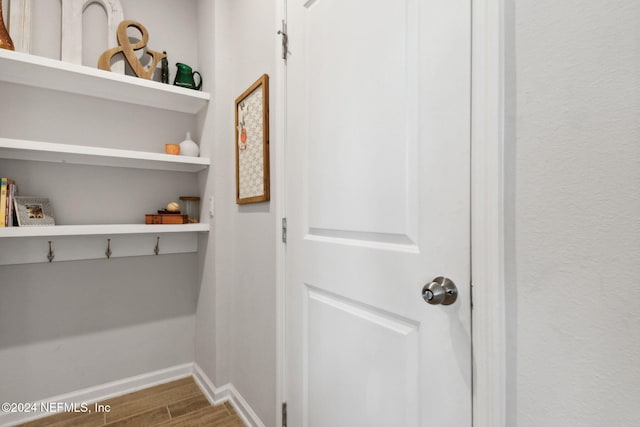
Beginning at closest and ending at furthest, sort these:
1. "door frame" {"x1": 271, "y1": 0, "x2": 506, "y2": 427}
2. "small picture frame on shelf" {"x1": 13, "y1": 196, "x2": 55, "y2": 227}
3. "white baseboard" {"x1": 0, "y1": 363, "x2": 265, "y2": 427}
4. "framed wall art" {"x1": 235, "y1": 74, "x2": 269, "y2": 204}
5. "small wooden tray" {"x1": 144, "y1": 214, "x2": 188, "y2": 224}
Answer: "door frame" {"x1": 271, "y1": 0, "x2": 506, "y2": 427}
"framed wall art" {"x1": 235, "y1": 74, "x2": 269, "y2": 204}
"small picture frame on shelf" {"x1": 13, "y1": 196, "x2": 55, "y2": 227}
"white baseboard" {"x1": 0, "y1": 363, "x2": 265, "y2": 427}
"small wooden tray" {"x1": 144, "y1": 214, "x2": 188, "y2": 224}

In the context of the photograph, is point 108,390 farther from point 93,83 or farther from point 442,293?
point 442,293

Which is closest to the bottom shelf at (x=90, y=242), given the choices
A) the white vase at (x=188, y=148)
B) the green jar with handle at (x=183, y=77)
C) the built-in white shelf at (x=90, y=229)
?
the built-in white shelf at (x=90, y=229)

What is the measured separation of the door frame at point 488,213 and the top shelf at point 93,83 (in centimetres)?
177

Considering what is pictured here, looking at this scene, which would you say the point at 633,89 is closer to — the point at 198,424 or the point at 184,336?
the point at 198,424

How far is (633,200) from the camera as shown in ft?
1.41

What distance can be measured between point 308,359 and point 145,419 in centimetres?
122

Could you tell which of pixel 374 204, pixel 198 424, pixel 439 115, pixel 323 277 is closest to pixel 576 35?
pixel 439 115

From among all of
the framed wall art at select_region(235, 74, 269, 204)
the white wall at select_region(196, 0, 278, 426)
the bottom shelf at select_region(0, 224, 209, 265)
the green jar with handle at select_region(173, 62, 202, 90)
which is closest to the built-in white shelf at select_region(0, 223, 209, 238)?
the bottom shelf at select_region(0, 224, 209, 265)

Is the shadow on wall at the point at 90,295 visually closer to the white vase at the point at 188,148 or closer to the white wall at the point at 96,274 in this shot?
the white wall at the point at 96,274

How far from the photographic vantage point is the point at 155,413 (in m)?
1.75

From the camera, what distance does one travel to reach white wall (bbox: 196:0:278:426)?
153cm

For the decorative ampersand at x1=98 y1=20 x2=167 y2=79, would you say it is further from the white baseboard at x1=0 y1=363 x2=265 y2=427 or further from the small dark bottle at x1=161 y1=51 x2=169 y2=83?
the white baseboard at x1=0 y1=363 x2=265 y2=427

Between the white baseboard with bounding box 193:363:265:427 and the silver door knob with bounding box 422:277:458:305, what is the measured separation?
135 cm

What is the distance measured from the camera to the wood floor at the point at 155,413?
1.67 m
